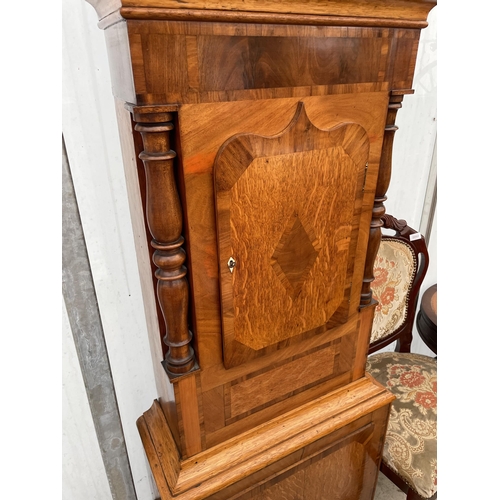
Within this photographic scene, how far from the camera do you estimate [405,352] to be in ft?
5.56

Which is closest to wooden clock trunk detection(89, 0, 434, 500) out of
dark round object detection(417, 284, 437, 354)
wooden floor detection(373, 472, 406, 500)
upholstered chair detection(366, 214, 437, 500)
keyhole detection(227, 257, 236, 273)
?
keyhole detection(227, 257, 236, 273)

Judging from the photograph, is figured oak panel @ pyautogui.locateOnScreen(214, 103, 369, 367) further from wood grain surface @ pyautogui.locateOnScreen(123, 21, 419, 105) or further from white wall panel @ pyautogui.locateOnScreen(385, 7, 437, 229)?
white wall panel @ pyautogui.locateOnScreen(385, 7, 437, 229)

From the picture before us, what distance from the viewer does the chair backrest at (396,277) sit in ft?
4.69

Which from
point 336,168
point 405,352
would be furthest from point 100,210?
point 405,352

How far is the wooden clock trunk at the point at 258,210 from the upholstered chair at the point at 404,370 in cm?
33

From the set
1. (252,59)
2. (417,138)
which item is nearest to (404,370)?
(417,138)

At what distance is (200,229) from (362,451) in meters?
0.88

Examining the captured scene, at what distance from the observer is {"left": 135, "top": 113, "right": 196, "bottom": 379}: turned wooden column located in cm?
61

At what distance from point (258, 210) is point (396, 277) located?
3.08ft

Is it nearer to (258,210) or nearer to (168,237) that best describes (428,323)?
(258,210)

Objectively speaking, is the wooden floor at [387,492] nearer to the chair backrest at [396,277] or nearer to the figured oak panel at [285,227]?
the chair backrest at [396,277]

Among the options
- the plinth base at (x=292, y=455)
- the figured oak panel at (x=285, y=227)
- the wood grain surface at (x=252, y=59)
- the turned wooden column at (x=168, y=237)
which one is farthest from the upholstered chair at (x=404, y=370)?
the turned wooden column at (x=168, y=237)

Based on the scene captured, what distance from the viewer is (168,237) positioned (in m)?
0.67

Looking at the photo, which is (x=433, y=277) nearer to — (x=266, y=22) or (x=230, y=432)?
(x=230, y=432)
